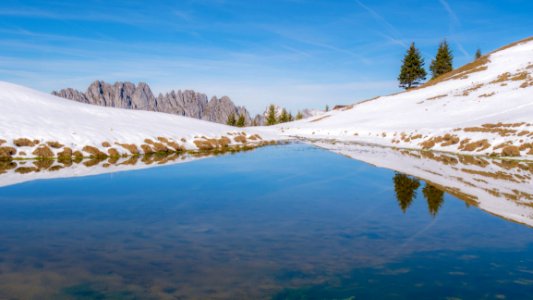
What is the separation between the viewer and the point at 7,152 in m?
23.5

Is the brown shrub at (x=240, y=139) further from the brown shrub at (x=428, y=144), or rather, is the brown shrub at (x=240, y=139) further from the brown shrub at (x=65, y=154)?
the brown shrub at (x=65, y=154)

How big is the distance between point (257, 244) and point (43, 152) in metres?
22.0

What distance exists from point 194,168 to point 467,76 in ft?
253

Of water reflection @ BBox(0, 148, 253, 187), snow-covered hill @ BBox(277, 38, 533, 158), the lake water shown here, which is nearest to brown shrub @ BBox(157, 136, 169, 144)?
water reflection @ BBox(0, 148, 253, 187)

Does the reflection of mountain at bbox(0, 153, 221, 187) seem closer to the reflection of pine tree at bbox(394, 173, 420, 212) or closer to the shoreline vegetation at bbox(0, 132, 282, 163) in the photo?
the shoreline vegetation at bbox(0, 132, 282, 163)

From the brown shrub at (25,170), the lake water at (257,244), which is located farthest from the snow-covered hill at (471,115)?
the brown shrub at (25,170)

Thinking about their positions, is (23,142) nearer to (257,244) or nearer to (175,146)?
(175,146)

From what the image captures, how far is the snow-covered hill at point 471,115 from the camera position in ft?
96.6

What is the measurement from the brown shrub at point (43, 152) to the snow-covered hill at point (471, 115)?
2988 centimetres

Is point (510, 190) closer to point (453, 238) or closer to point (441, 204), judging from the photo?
point (441, 204)

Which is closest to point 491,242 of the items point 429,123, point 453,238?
point 453,238

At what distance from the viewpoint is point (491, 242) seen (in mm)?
8031

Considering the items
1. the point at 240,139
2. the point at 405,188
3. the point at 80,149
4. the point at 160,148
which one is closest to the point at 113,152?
the point at 80,149

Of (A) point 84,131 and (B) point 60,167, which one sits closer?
(B) point 60,167
